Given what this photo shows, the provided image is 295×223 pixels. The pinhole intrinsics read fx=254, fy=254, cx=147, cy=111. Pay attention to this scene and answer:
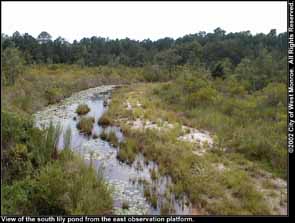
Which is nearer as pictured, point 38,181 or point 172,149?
point 38,181

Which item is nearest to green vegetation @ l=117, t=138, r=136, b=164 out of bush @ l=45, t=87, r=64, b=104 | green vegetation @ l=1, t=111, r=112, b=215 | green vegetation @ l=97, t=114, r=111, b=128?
green vegetation @ l=1, t=111, r=112, b=215

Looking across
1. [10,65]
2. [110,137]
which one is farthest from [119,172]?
[10,65]

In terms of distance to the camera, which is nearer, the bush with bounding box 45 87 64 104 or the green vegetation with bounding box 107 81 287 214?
the green vegetation with bounding box 107 81 287 214

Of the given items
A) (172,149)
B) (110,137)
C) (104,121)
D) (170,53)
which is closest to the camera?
(172,149)

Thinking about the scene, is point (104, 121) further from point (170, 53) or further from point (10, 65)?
point (170, 53)

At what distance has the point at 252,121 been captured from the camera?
10.7 m

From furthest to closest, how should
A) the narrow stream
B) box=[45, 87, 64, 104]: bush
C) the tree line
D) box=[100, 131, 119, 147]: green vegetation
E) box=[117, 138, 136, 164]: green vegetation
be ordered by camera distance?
the tree line, box=[45, 87, 64, 104]: bush, box=[100, 131, 119, 147]: green vegetation, box=[117, 138, 136, 164]: green vegetation, the narrow stream

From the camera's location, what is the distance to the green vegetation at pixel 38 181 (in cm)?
448

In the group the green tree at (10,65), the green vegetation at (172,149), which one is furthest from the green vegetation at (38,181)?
the green tree at (10,65)

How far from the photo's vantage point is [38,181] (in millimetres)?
4945

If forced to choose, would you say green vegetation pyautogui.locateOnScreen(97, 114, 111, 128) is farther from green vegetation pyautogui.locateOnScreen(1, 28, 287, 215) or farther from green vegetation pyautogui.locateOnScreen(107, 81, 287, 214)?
green vegetation pyautogui.locateOnScreen(107, 81, 287, 214)

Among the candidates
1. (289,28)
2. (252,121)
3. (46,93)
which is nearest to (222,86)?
(252,121)

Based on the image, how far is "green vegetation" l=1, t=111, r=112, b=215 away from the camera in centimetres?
448
